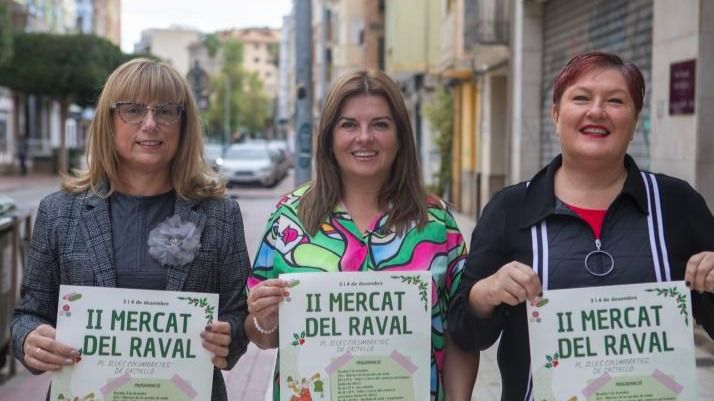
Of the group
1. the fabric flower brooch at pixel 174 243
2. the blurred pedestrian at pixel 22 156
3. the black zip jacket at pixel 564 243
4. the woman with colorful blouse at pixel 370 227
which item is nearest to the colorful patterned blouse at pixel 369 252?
the woman with colorful blouse at pixel 370 227

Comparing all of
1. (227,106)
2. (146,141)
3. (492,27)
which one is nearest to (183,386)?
(146,141)

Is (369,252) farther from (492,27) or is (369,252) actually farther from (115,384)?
(492,27)

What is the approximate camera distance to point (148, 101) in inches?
113

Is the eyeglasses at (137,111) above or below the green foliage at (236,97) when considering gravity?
below

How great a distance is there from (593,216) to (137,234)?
1427mm

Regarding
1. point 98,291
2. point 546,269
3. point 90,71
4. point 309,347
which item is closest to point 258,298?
point 309,347

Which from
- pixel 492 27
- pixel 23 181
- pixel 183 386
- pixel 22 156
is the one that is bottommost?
pixel 183 386

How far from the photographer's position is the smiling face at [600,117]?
2607 millimetres

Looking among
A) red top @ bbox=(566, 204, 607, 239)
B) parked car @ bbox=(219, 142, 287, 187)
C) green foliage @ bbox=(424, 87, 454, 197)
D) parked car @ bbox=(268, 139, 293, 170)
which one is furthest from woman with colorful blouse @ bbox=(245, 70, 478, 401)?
parked car @ bbox=(268, 139, 293, 170)

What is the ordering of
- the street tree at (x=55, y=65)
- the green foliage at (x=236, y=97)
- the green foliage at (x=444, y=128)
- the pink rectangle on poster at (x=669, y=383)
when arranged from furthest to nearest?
1. the green foliage at (x=236, y=97)
2. the street tree at (x=55, y=65)
3. the green foliage at (x=444, y=128)
4. the pink rectangle on poster at (x=669, y=383)

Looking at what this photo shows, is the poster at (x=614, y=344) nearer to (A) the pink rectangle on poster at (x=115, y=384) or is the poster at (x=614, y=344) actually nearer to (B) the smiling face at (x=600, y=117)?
(B) the smiling face at (x=600, y=117)

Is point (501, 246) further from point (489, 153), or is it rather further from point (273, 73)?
point (273, 73)

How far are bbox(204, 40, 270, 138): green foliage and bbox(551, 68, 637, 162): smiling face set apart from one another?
87.0m

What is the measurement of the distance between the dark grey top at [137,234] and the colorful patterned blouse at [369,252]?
32cm
